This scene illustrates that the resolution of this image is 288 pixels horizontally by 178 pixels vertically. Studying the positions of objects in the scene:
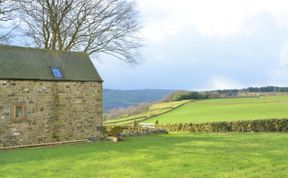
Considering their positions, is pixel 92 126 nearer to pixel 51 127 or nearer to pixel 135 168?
pixel 51 127

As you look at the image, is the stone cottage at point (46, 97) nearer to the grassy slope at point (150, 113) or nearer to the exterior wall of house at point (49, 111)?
the exterior wall of house at point (49, 111)

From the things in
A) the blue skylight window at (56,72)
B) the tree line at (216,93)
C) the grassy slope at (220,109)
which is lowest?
the grassy slope at (220,109)

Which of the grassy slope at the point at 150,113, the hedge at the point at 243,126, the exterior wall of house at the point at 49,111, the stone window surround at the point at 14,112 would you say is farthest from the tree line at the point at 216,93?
the stone window surround at the point at 14,112

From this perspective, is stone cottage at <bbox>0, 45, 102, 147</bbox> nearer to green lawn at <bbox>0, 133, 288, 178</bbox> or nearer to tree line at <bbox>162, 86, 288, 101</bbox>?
green lawn at <bbox>0, 133, 288, 178</bbox>

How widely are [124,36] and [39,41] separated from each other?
6.69 meters

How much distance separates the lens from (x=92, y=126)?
24.5 meters

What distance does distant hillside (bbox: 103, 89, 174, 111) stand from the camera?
65.2 m

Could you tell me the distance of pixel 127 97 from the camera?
2844 inches

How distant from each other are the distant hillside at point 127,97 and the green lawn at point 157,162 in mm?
45553

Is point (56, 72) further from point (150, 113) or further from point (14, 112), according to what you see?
point (150, 113)

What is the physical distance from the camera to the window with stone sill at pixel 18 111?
21.1m

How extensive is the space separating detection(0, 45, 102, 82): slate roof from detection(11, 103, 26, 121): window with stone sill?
142 centimetres

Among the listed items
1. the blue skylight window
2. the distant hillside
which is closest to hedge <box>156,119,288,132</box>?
the blue skylight window

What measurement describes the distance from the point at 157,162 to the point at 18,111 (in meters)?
10.2
